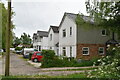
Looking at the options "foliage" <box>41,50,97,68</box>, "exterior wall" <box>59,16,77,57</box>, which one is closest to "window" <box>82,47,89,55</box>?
"exterior wall" <box>59,16,77,57</box>

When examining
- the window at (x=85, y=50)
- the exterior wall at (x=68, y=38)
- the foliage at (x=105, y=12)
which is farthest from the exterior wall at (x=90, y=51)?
the foliage at (x=105, y=12)

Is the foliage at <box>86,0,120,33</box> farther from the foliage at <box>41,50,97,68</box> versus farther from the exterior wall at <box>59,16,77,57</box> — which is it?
the exterior wall at <box>59,16,77,57</box>

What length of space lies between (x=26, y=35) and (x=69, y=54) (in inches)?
2479

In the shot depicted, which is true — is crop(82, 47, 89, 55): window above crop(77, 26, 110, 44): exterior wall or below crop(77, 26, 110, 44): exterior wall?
below

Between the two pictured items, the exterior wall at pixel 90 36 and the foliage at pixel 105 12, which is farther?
the exterior wall at pixel 90 36

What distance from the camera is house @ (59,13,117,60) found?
20.8 meters

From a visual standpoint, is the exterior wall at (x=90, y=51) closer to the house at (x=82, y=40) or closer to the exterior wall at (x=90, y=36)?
the house at (x=82, y=40)

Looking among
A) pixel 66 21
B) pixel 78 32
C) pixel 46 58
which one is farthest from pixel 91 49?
pixel 46 58

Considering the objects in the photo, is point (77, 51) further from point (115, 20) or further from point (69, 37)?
point (115, 20)

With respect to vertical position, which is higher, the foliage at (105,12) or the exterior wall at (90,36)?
the foliage at (105,12)

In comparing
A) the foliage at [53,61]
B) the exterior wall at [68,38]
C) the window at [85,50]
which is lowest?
the foliage at [53,61]

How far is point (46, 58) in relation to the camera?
1673 centimetres

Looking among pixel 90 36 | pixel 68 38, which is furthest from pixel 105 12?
pixel 68 38

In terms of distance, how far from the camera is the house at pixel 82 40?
20.8 m
